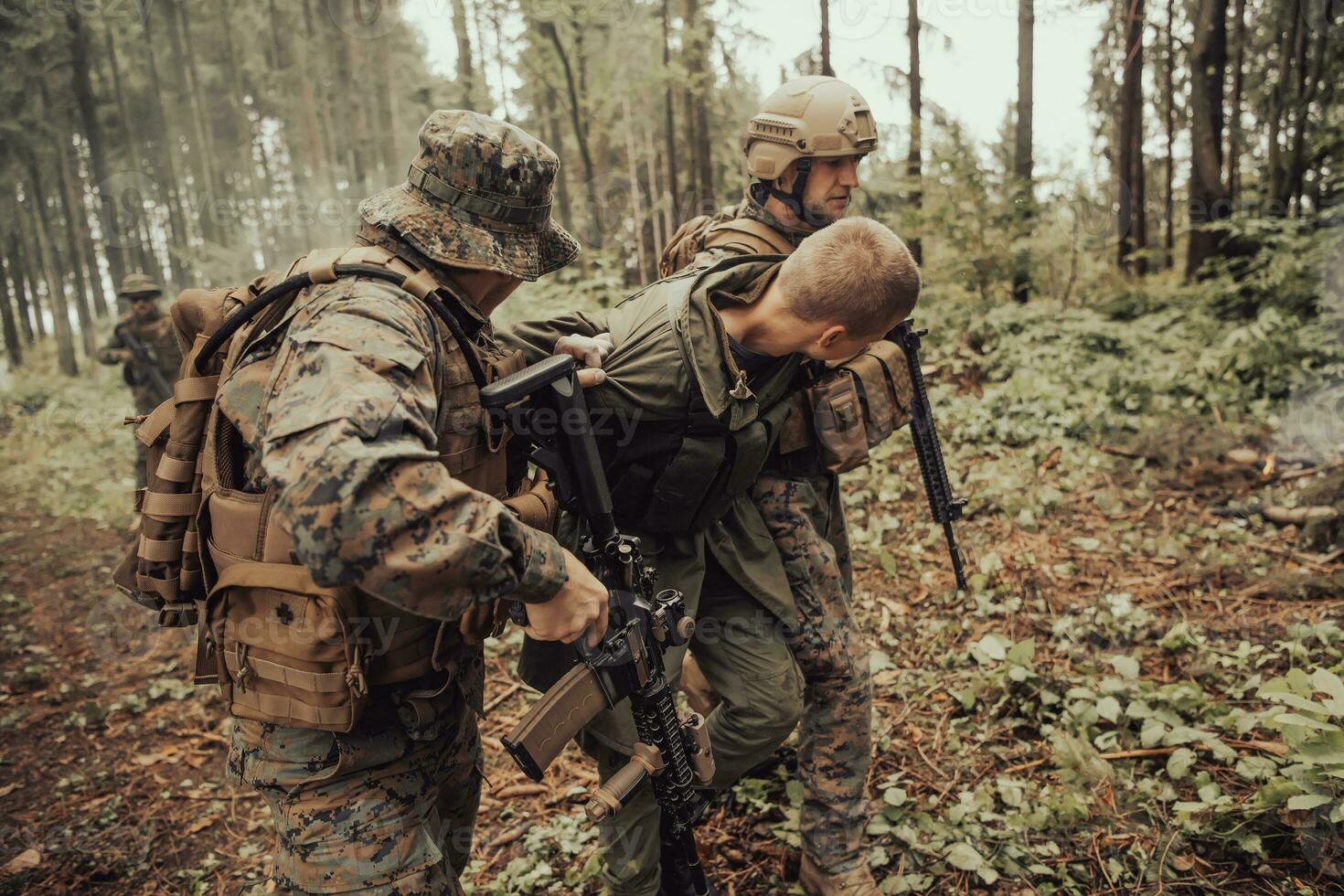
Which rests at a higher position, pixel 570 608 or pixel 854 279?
pixel 854 279

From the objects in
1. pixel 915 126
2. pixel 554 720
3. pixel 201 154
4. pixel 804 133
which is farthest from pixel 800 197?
pixel 201 154

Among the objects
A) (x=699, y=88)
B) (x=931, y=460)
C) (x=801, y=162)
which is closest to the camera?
(x=801, y=162)

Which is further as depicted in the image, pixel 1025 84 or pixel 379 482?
pixel 1025 84

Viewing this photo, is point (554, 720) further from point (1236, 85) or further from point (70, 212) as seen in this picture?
point (70, 212)

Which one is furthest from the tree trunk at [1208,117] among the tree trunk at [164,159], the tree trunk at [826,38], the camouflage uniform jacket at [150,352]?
the tree trunk at [164,159]

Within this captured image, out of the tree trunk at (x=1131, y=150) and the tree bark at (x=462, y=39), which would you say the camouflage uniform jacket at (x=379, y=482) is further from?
the tree bark at (x=462, y=39)

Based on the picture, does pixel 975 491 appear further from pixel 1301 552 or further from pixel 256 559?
pixel 256 559

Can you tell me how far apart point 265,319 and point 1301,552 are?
229 inches

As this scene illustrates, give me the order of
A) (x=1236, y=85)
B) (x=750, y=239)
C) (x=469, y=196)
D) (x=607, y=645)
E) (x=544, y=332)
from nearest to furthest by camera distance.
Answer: (x=469, y=196), (x=607, y=645), (x=544, y=332), (x=750, y=239), (x=1236, y=85)

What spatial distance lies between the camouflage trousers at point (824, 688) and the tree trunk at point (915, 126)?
7.66m

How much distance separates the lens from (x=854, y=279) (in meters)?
2.43

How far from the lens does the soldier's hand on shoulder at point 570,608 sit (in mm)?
1800

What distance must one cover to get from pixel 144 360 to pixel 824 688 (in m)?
9.23

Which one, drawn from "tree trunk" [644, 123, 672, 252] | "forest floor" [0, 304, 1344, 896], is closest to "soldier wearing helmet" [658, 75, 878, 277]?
"forest floor" [0, 304, 1344, 896]
